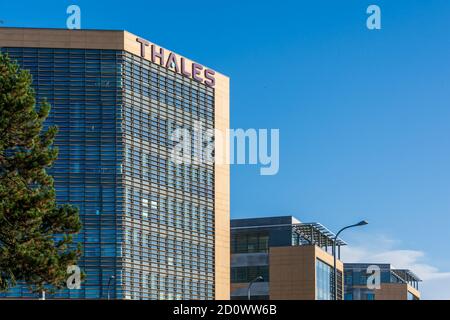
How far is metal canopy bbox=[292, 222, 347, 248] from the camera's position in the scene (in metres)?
120

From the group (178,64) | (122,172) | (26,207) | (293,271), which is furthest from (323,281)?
(26,207)

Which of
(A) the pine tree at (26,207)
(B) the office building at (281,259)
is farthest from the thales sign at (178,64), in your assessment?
(A) the pine tree at (26,207)

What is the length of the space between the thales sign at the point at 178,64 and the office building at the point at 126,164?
178mm

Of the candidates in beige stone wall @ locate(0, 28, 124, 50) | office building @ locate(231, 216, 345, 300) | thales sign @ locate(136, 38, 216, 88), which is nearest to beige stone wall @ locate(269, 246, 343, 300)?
office building @ locate(231, 216, 345, 300)

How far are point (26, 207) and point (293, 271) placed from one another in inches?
3139

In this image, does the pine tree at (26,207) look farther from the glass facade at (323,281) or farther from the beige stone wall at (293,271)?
the glass facade at (323,281)

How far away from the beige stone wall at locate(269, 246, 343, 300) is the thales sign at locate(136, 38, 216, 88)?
26807 mm

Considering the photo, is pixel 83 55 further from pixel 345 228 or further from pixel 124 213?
pixel 345 228

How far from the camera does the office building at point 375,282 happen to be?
553 ft

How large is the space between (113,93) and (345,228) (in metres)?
61.2

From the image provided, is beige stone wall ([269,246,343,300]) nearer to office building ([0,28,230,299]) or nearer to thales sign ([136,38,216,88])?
office building ([0,28,230,299])

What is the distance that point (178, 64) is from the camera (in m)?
125

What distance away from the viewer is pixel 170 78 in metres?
124
